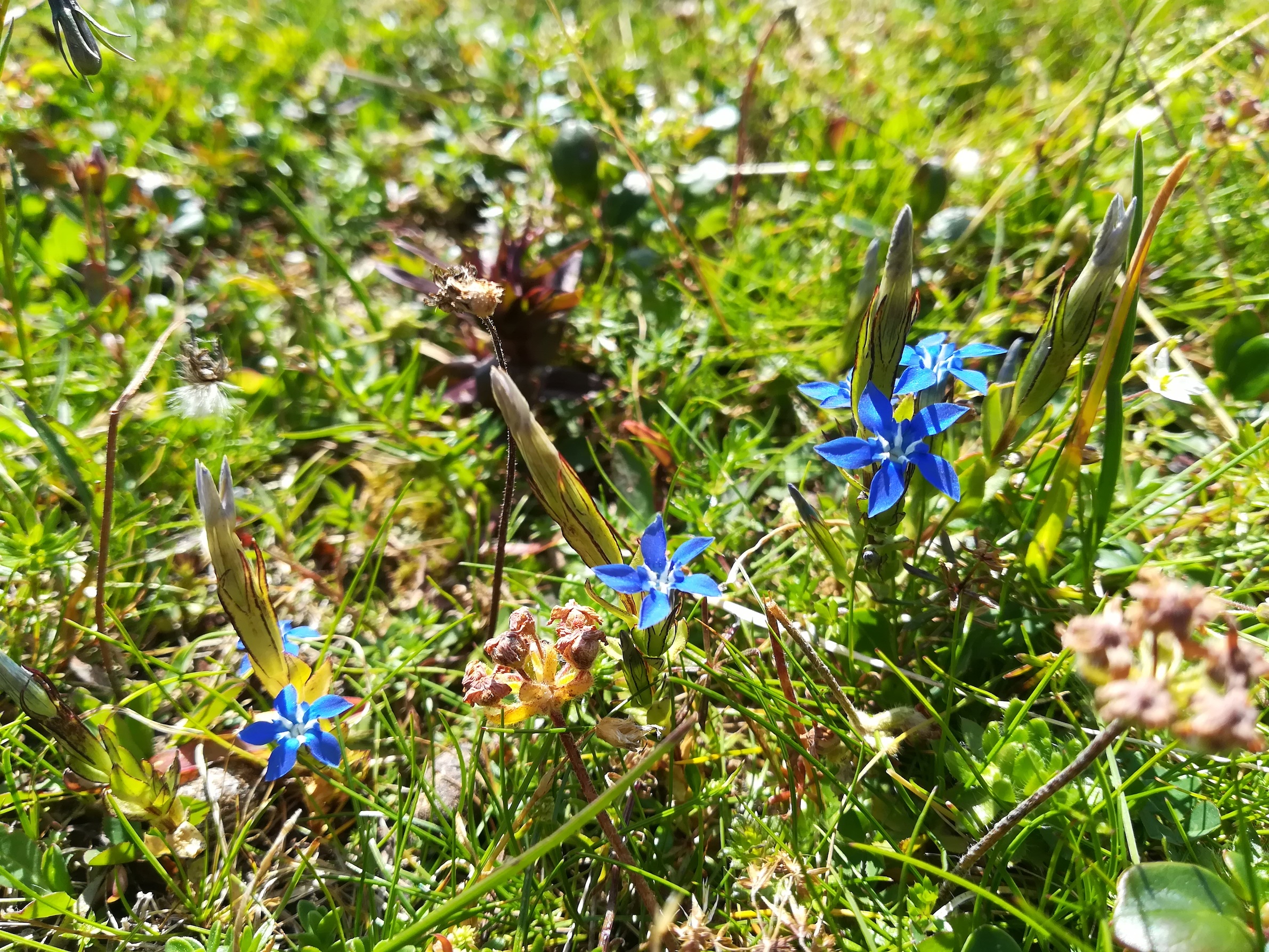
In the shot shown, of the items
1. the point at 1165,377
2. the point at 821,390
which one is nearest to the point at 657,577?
the point at 821,390

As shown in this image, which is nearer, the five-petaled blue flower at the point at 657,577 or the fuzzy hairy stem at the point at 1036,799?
the fuzzy hairy stem at the point at 1036,799

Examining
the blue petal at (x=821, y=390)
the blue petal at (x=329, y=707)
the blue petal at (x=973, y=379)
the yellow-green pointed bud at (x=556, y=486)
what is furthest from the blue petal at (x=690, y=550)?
the blue petal at (x=329, y=707)

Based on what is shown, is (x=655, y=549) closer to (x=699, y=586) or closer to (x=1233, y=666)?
(x=699, y=586)

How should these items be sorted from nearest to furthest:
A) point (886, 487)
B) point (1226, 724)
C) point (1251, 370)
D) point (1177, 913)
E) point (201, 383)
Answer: point (1226, 724) < point (1177, 913) < point (886, 487) < point (201, 383) < point (1251, 370)

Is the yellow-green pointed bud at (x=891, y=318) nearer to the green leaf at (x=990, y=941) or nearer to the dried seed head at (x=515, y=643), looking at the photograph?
the dried seed head at (x=515, y=643)

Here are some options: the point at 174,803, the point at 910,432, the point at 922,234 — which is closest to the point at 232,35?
the point at 922,234

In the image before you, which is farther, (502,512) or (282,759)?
(502,512)
